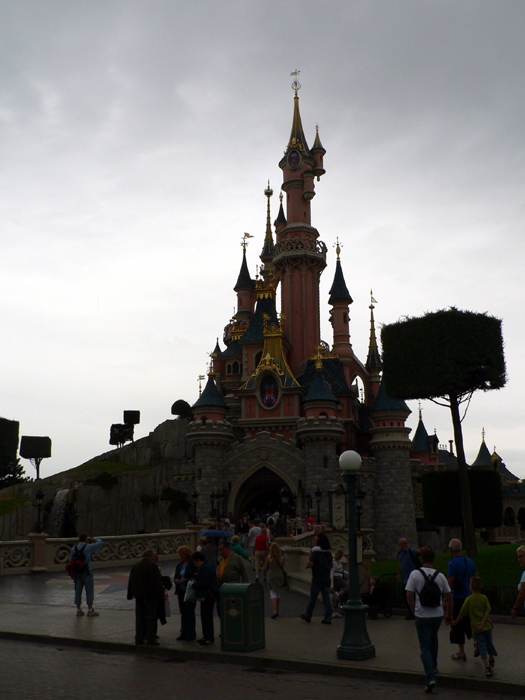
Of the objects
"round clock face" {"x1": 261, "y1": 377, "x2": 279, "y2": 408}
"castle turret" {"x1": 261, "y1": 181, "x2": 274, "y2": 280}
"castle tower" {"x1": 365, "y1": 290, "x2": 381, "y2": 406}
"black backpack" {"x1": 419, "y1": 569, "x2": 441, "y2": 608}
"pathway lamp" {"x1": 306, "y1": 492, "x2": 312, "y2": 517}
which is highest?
"castle turret" {"x1": 261, "y1": 181, "x2": 274, "y2": 280}

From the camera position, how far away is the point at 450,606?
9.30 m

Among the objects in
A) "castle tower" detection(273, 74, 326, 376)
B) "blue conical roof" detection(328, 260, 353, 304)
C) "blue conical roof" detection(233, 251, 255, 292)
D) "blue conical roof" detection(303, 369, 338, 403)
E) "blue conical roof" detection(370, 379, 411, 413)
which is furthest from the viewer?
"blue conical roof" detection(233, 251, 255, 292)

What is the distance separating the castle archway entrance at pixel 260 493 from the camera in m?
47.6

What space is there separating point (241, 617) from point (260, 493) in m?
39.8

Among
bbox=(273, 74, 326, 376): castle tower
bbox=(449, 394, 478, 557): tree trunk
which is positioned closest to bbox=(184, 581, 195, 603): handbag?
bbox=(449, 394, 478, 557): tree trunk

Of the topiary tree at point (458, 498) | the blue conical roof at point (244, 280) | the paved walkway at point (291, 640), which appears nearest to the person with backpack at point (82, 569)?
the paved walkway at point (291, 640)

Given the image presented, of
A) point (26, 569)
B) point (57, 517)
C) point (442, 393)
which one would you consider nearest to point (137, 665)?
point (26, 569)

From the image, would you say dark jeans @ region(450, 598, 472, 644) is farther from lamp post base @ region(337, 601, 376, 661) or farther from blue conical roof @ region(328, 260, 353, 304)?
blue conical roof @ region(328, 260, 353, 304)

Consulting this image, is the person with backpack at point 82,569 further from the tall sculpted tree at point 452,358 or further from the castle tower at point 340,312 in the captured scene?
the castle tower at point 340,312

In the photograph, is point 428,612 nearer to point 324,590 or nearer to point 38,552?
point 324,590

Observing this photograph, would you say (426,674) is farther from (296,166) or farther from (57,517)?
(296,166)

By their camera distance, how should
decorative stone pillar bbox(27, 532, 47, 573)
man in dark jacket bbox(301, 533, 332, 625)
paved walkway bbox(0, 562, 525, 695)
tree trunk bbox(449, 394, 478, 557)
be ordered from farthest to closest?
tree trunk bbox(449, 394, 478, 557)
decorative stone pillar bbox(27, 532, 47, 573)
man in dark jacket bbox(301, 533, 332, 625)
paved walkway bbox(0, 562, 525, 695)

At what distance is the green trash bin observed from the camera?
10617 mm

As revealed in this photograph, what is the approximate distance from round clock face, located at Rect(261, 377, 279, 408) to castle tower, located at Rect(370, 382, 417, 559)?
24.6ft
